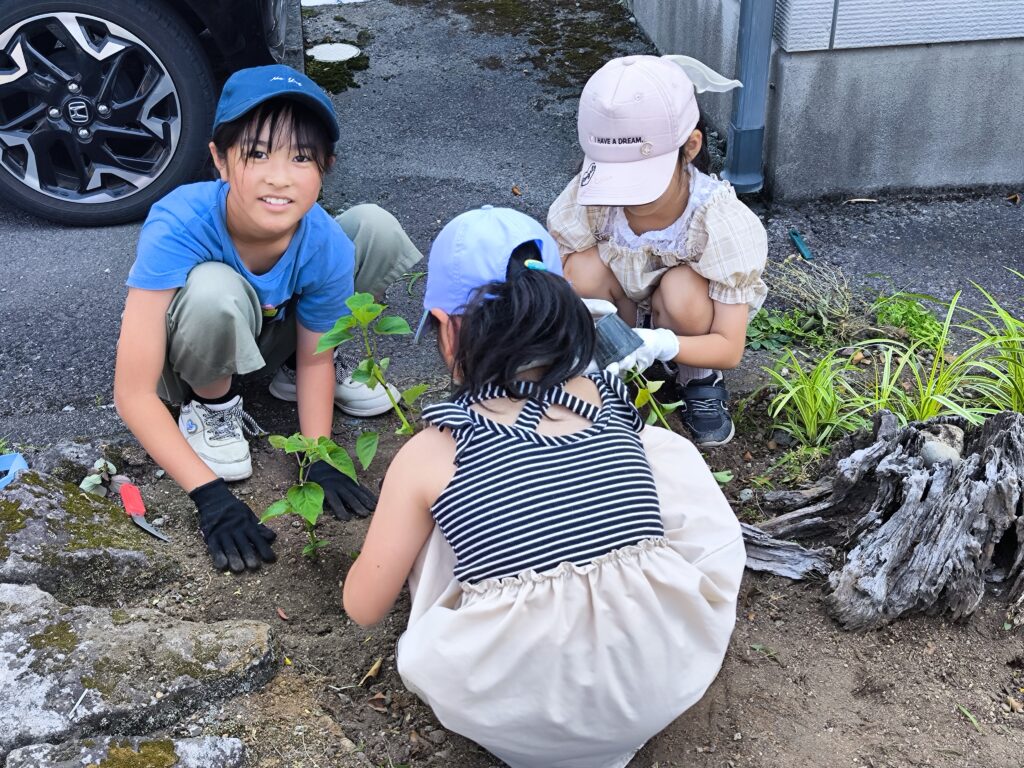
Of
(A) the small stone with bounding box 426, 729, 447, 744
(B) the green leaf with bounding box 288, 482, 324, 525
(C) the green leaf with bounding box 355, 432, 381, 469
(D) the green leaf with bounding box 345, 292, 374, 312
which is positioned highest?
(D) the green leaf with bounding box 345, 292, 374, 312

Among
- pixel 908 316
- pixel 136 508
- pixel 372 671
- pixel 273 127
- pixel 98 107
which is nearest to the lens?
pixel 372 671

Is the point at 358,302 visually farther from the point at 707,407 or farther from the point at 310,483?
the point at 707,407

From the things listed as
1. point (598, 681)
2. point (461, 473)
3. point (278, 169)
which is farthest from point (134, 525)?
point (598, 681)

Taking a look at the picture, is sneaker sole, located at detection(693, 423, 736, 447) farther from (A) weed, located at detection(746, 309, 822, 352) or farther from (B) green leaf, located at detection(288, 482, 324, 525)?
(B) green leaf, located at detection(288, 482, 324, 525)

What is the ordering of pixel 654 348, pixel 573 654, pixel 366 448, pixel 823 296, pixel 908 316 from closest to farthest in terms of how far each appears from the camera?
1. pixel 573 654
2. pixel 366 448
3. pixel 654 348
4. pixel 908 316
5. pixel 823 296

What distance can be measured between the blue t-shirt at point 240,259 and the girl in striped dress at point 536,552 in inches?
29.4

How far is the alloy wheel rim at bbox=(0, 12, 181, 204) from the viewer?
322 cm

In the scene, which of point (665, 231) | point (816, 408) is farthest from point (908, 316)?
point (665, 231)

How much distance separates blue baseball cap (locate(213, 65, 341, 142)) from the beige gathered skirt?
111 centimetres

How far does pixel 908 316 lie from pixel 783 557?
1.20 metres

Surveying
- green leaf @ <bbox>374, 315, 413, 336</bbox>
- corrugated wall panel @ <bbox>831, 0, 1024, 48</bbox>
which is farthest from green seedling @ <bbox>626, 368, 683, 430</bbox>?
corrugated wall panel @ <bbox>831, 0, 1024, 48</bbox>

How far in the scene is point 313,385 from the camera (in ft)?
8.11

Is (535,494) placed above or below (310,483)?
above

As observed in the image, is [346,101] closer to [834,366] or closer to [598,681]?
[834,366]
